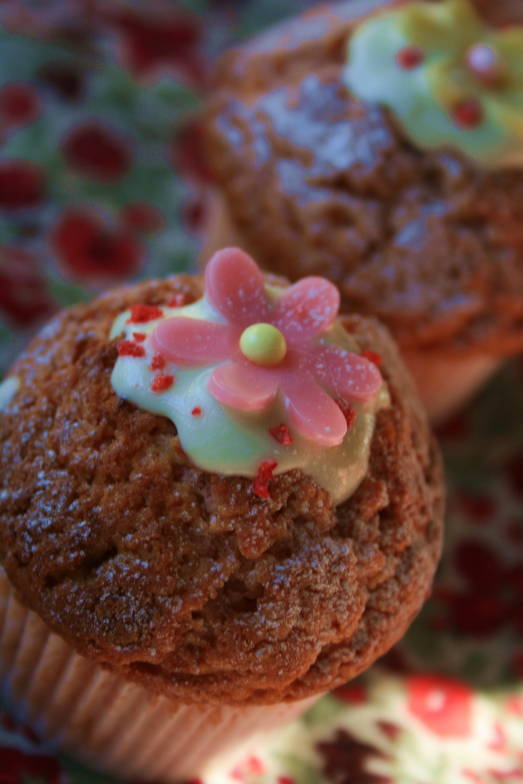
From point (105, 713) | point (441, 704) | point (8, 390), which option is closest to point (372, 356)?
→ point (8, 390)

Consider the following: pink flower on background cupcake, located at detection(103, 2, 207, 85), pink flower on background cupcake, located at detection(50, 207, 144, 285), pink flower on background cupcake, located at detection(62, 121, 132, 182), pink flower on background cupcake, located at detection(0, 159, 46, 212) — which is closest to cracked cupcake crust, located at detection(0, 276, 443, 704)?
pink flower on background cupcake, located at detection(50, 207, 144, 285)

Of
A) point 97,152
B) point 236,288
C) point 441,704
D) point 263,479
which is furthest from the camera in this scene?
point 97,152

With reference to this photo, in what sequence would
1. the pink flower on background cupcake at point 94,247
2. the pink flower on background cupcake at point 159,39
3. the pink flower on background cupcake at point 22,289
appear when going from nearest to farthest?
1. the pink flower on background cupcake at point 22,289
2. the pink flower on background cupcake at point 94,247
3. the pink flower on background cupcake at point 159,39

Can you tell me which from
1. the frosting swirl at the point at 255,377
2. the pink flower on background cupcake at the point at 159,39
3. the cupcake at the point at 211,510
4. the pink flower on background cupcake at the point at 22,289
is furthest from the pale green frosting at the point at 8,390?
the pink flower on background cupcake at the point at 159,39

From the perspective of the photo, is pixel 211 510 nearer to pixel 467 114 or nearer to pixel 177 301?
pixel 177 301

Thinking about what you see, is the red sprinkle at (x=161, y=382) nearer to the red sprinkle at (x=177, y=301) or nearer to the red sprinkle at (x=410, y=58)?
the red sprinkle at (x=177, y=301)

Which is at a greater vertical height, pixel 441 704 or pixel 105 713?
pixel 105 713
